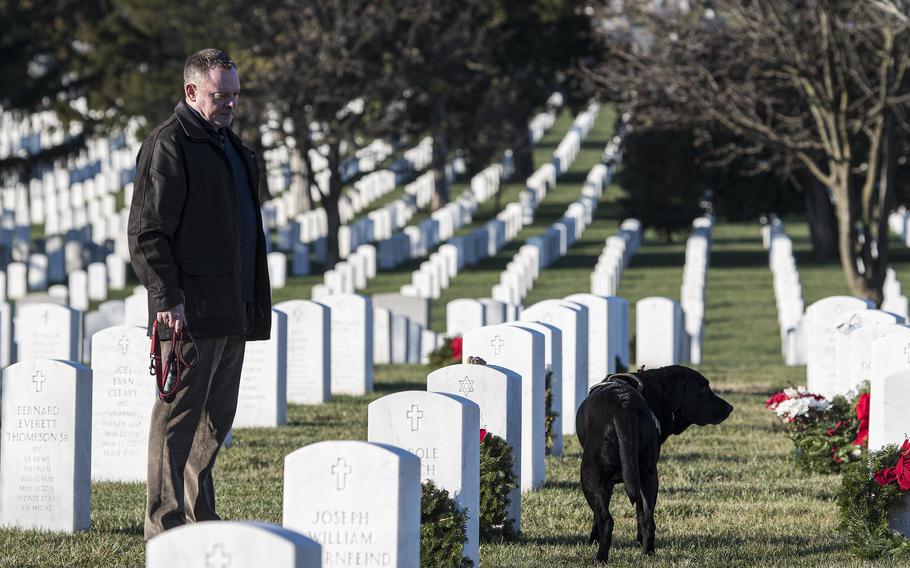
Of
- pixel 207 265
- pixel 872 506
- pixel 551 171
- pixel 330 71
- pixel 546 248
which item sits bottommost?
pixel 872 506

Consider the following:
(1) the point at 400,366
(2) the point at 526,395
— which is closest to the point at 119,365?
(2) the point at 526,395

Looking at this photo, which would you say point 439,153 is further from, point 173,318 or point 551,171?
point 173,318

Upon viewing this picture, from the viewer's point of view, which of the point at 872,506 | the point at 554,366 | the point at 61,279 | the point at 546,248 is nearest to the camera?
the point at 872,506

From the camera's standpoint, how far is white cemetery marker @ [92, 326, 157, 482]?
1038 cm

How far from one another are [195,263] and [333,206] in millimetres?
29512

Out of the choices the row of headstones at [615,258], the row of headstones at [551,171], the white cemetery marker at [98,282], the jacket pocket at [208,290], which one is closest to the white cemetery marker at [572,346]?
the jacket pocket at [208,290]

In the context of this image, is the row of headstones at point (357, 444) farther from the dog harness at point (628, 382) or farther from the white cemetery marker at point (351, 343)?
the white cemetery marker at point (351, 343)

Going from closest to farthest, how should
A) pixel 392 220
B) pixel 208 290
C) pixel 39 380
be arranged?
pixel 208 290
pixel 39 380
pixel 392 220

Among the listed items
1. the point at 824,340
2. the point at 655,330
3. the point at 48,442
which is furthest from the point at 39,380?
the point at 655,330

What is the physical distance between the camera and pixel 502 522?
824 cm

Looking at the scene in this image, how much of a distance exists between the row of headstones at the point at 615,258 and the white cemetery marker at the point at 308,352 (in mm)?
6839

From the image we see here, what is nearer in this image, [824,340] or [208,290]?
[208,290]

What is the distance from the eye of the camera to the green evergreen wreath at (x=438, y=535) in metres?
6.94

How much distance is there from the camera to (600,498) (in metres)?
7.55
